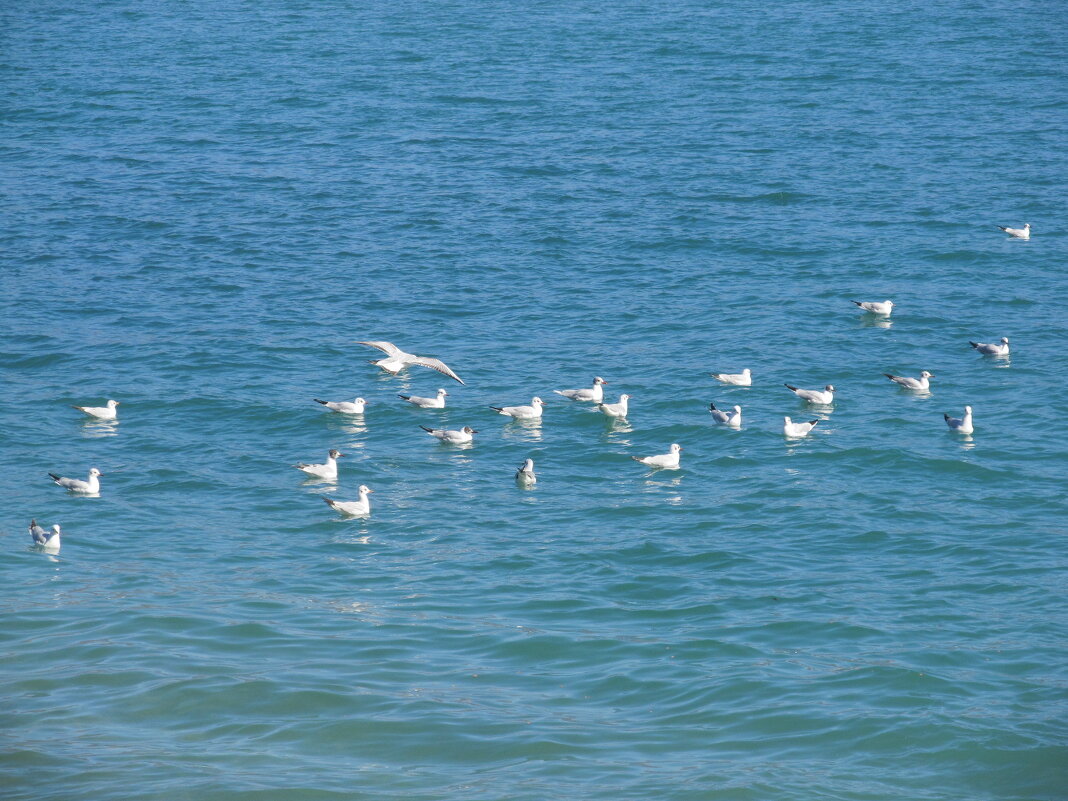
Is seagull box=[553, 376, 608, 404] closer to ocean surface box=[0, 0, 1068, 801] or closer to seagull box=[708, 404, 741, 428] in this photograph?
ocean surface box=[0, 0, 1068, 801]

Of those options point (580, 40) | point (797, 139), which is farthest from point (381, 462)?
point (580, 40)

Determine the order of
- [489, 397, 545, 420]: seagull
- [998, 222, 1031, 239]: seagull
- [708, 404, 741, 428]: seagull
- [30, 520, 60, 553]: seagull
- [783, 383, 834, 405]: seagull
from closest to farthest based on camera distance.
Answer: [30, 520, 60, 553]: seagull, [708, 404, 741, 428]: seagull, [489, 397, 545, 420]: seagull, [783, 383, 834, 405]: seagull, [998, 222, 1031, 239]: seagull

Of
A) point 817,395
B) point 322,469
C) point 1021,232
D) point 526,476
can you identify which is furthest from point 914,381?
point 322,469

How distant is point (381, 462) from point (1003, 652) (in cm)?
1162

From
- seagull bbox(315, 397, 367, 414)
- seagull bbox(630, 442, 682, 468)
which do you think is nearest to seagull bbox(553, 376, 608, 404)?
seagull bbox(630, 442, 682, 468)

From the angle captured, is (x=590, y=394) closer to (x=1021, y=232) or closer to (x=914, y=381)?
(x=914, y=381)

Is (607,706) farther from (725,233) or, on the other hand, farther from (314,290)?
(725,233)

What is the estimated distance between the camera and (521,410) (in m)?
25.6

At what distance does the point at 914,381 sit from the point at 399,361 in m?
10.4

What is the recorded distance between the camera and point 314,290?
3275 cm

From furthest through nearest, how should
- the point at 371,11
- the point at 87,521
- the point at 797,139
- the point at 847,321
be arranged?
1. the point at 371,11
2. the point at 797,139
3. the point at 847,321
4. the point at 87,521

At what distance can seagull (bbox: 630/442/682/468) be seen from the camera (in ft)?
76.5

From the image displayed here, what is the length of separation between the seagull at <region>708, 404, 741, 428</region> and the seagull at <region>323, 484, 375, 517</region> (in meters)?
7.09

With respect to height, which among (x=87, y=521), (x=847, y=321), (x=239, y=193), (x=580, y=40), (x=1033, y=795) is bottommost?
(x=1033, y=795)
